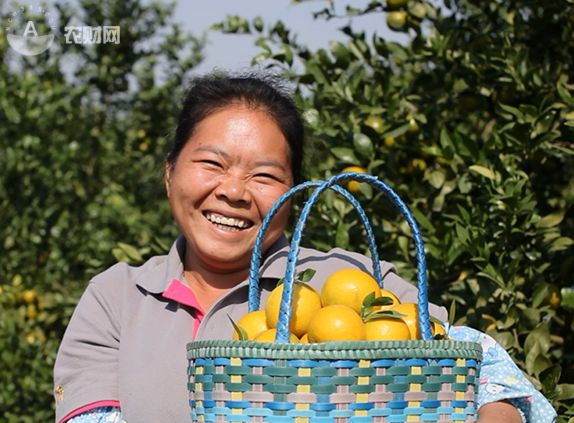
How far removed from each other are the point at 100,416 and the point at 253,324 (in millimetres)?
462

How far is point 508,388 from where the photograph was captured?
5.14 feet

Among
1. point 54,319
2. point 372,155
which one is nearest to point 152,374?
point 372,155

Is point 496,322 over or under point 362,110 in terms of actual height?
under

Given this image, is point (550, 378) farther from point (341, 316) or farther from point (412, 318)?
point (341, 316)

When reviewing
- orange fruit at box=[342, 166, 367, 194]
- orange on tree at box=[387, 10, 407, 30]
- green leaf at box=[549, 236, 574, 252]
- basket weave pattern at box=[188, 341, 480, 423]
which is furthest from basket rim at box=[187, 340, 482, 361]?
orange on tree at box=[387, 10, 407, 30]

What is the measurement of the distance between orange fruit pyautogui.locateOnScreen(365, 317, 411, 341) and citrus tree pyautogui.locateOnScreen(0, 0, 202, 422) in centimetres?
164

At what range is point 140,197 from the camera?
15.2ft

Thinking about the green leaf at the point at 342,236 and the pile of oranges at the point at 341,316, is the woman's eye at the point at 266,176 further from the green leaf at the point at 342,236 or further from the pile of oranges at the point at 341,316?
the green leaf at the point at 342,236

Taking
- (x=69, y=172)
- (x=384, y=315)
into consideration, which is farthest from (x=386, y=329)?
(x=69, y=172)

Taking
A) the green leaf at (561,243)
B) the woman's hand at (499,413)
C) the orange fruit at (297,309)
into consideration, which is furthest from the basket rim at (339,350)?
the green leaf at (561,243)

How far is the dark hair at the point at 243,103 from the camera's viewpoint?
196 centimetres

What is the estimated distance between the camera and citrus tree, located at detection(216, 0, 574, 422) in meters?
2.19

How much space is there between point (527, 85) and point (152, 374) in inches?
44.9

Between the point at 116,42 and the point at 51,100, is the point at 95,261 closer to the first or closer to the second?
the point at 51,100
